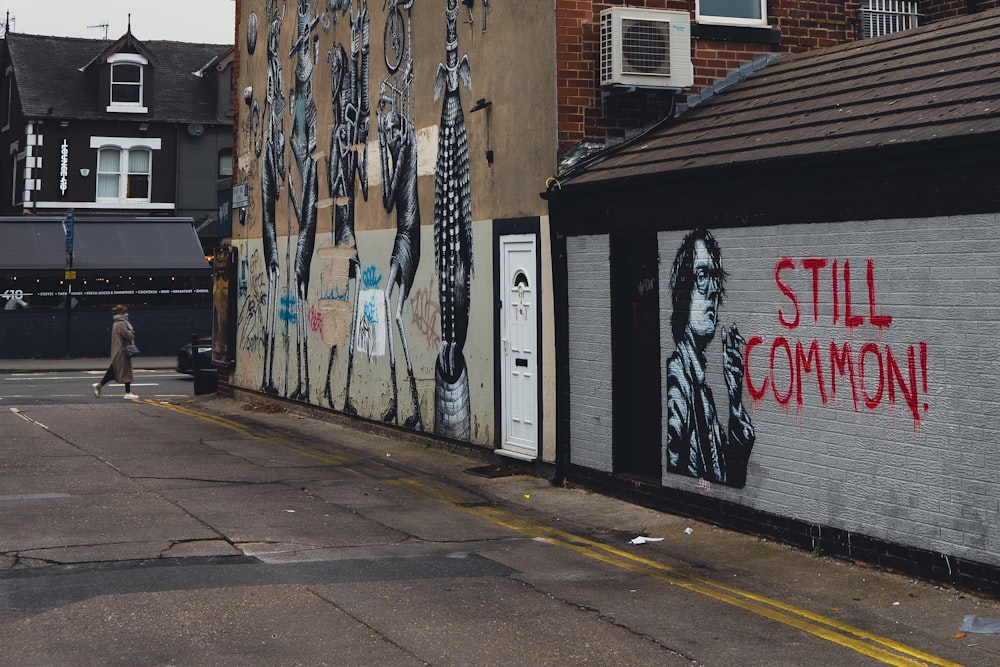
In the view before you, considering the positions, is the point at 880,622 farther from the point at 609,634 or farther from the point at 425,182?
the point at 425,182

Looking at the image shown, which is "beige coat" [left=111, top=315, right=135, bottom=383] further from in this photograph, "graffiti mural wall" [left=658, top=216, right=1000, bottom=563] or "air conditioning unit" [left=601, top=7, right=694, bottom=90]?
"graffiti mural wall" [left=658, top=216, right=1000, bottom=563]

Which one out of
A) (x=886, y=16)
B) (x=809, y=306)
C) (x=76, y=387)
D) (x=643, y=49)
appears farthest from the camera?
(x=76, y=387)

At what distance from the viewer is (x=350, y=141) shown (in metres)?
17.4

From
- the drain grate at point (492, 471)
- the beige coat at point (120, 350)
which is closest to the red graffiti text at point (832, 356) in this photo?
the drain grate at point (492, 471)

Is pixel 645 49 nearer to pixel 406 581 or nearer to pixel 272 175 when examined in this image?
pixel 406 581

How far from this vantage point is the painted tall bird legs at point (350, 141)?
16938 millimetres

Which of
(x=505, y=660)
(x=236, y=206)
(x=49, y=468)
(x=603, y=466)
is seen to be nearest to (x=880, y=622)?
(x=505, y=660)

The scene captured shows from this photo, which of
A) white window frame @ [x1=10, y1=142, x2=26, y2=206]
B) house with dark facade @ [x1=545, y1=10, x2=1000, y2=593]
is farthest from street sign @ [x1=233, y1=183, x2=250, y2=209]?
white window frame @ [x1=10, y1=142, x2=26, y2=206]

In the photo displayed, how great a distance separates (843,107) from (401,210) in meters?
7.38

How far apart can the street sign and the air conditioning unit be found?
11.3 metres

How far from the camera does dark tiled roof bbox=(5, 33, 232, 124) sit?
132ft

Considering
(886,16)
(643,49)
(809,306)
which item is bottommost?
(809,306)

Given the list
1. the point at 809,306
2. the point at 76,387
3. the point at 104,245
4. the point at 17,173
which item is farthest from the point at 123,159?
the point at 809,306

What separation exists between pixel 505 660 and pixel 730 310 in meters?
4.44
